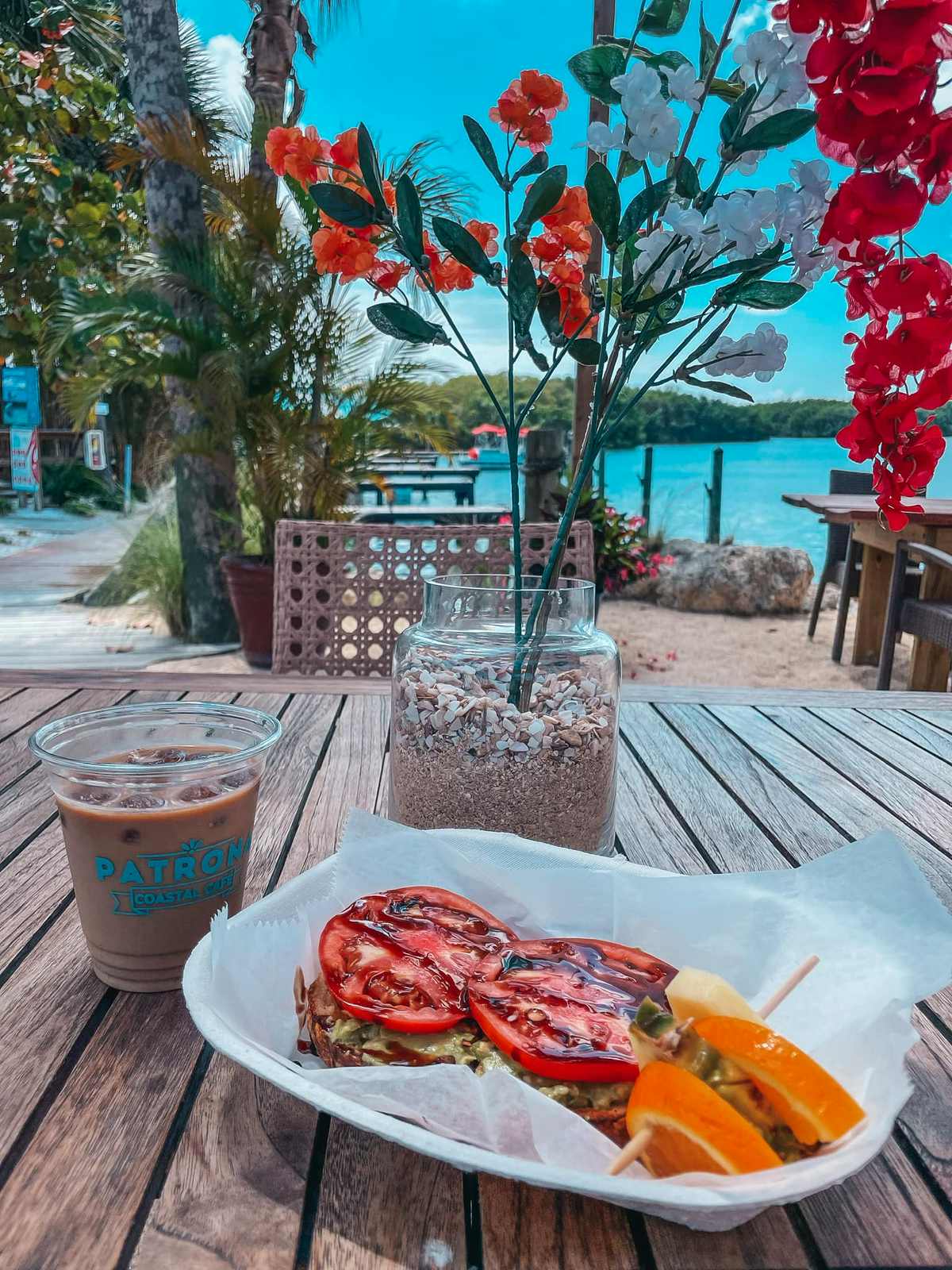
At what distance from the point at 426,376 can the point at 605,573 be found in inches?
52.4

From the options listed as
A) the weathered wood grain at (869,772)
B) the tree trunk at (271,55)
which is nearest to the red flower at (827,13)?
the weathered wood grain at (869,772)

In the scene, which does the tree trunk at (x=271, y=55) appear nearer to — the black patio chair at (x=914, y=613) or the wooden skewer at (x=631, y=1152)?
the black patio chair at (x=914, y=613)

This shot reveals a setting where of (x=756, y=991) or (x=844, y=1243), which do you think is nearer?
(x=844, y=1243)

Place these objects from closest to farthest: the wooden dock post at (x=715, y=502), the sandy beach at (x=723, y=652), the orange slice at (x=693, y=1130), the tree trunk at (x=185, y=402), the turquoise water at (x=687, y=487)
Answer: the orange slice at (x=693, y=1130) < the tree trunk at (x=185, y=402) < the sandy beach at (x=723, y=652) < the turquoise water at (x=687, y=487) < the wooden dock post at (x=715, y=502)

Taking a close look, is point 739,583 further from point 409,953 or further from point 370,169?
point 409,953

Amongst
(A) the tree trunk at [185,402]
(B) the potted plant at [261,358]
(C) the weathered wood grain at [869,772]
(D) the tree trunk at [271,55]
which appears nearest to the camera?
(C) the weathered wood grain at [869,772]

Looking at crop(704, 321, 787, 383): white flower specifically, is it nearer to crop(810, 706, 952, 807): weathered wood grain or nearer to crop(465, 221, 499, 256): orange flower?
crop(465, 221, 499, 256): orange flower

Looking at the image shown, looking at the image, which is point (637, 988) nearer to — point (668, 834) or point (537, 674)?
point (537, 674)

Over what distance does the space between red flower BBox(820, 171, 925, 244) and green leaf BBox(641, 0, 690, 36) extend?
204mm

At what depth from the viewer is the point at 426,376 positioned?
4500 mm

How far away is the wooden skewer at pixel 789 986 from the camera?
452 millimetres

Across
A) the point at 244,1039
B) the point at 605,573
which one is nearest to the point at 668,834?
the point at 244,1039

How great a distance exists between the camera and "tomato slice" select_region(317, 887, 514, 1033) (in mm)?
457

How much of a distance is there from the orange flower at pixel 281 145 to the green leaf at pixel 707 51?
0.29 meters
